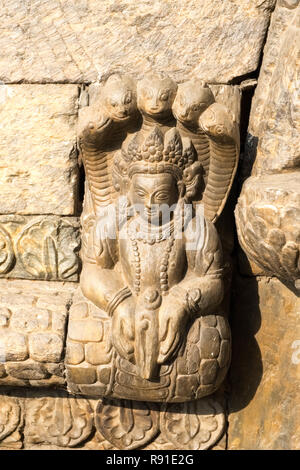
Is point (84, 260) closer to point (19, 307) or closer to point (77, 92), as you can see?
point (19, 307)

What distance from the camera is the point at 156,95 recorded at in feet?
6.23

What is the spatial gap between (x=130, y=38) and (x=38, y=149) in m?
0.48

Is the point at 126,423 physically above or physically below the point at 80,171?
below

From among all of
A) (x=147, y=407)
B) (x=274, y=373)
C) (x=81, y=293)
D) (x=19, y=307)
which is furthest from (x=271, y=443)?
(x=19, y=307)

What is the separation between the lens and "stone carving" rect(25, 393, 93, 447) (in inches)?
94.1

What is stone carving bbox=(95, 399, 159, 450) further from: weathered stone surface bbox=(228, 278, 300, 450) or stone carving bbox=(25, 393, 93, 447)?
weathered stone surface bbox=(228, 278, 300, 450)

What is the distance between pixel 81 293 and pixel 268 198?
708 mm

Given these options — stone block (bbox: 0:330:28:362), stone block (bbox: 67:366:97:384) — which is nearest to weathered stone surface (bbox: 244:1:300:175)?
stone block (bbox: 67:366:97:384)

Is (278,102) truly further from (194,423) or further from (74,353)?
(194,423)

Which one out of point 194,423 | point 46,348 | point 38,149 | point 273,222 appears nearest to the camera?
point 273,222

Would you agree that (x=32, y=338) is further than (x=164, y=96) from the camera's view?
Yes

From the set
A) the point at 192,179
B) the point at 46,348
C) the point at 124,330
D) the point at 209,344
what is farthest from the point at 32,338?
the point at 192,179

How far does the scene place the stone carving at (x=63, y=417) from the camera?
2.39 metres

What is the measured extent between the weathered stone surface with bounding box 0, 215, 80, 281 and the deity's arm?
433mm
